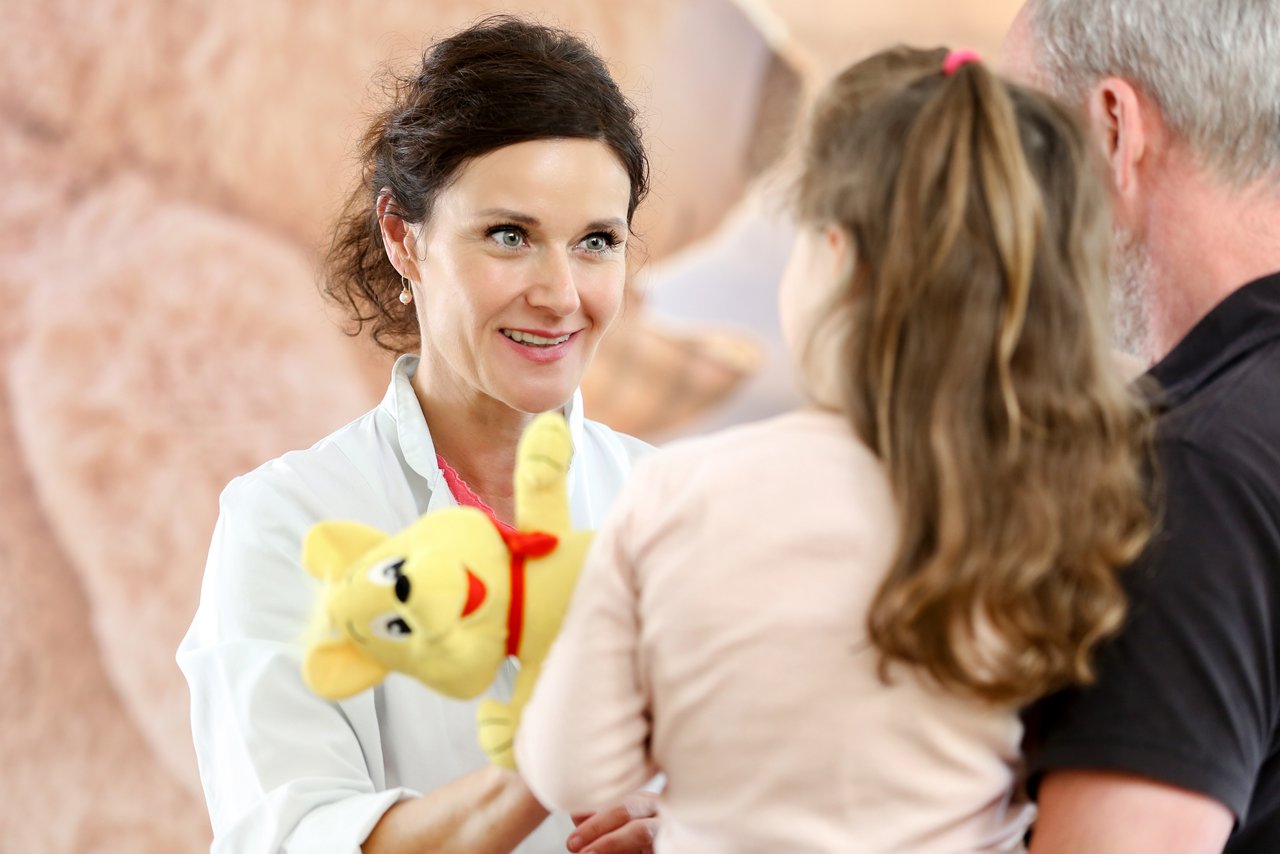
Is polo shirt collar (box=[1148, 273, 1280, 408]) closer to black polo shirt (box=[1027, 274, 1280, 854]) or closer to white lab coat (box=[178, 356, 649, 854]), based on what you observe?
black polo shirt (box=[1027, 274, 1280, 854])

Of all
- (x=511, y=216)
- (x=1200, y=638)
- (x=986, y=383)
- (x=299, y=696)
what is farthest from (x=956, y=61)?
(x=299, y=696)

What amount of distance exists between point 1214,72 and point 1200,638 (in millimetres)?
403

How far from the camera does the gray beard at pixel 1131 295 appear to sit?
102cm

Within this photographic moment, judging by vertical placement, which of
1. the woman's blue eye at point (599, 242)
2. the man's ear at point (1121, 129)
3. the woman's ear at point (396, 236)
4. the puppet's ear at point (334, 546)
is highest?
the woman's ear at point (396, 236)

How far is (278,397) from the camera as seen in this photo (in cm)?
310

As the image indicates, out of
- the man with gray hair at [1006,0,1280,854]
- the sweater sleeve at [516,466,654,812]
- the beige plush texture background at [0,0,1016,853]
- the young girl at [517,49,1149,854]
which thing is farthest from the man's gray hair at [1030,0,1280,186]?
the beige plush texture background at [0,0,1016,853]

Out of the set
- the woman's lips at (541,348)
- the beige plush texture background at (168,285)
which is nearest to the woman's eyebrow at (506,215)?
the woman's lips at (541,348)

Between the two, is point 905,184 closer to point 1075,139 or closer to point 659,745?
point 1075,139

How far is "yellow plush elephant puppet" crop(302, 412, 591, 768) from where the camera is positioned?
0.85 meters

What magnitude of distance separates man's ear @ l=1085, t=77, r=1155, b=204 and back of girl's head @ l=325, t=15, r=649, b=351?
0.64 meters

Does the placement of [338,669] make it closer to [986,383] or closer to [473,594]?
[473,594]

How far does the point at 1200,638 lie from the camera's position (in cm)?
85

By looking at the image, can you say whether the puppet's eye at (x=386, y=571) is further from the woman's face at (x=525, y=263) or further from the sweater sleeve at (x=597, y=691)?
the woman's face at (x=525, y=263)

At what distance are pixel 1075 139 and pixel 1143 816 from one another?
0.42m
